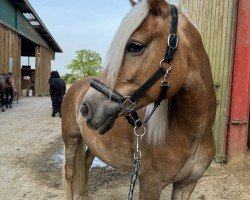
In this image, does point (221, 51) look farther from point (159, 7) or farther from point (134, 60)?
point (134, 60)

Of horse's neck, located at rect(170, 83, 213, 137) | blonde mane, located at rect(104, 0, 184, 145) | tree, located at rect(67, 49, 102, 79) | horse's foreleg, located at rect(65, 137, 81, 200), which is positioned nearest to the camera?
blonde mane, located at rect(104, 0, 184, 145)

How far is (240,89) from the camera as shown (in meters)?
5.27

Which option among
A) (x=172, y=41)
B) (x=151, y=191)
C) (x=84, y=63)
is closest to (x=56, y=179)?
(x=151, y=191)

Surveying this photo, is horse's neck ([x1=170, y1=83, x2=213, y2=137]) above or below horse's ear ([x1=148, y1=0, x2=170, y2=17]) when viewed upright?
below

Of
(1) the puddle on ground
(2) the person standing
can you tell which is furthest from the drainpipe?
(2) the person standing

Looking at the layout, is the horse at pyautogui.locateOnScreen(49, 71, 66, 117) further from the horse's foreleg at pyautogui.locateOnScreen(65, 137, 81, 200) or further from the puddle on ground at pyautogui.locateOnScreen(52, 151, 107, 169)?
the horse's foreleg at pyautogui.locateOnScreen(65, 137, 81, 200)

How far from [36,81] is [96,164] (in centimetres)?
2332

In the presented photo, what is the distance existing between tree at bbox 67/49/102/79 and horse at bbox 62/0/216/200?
38.7m

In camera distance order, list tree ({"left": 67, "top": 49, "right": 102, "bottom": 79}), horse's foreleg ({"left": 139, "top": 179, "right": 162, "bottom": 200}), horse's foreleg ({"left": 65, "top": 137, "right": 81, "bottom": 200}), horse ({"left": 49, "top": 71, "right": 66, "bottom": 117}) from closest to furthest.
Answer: horse's foreleg ({"left": 139, "top": 179, "right": 162, "bottom": 200}), horse's foreleg ({"left": 65, "top": 137, "right": 81, "bottom": 200}), horse ({"left": 49, "top": 71, "right": 66, "bottom": 117}), tree ({"left": 67, "top": 49, "right": 102, "bottom": 79})

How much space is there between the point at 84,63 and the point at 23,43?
13388 millimetres

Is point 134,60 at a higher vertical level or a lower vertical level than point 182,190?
higher

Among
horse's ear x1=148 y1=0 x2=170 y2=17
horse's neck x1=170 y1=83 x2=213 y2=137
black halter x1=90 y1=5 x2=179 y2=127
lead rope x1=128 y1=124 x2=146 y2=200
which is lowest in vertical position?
lead rope x1=128 y1=124 x2=146 y2=200

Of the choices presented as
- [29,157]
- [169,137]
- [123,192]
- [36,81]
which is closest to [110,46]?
[169,137]

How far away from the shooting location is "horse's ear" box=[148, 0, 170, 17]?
1.81 metres
